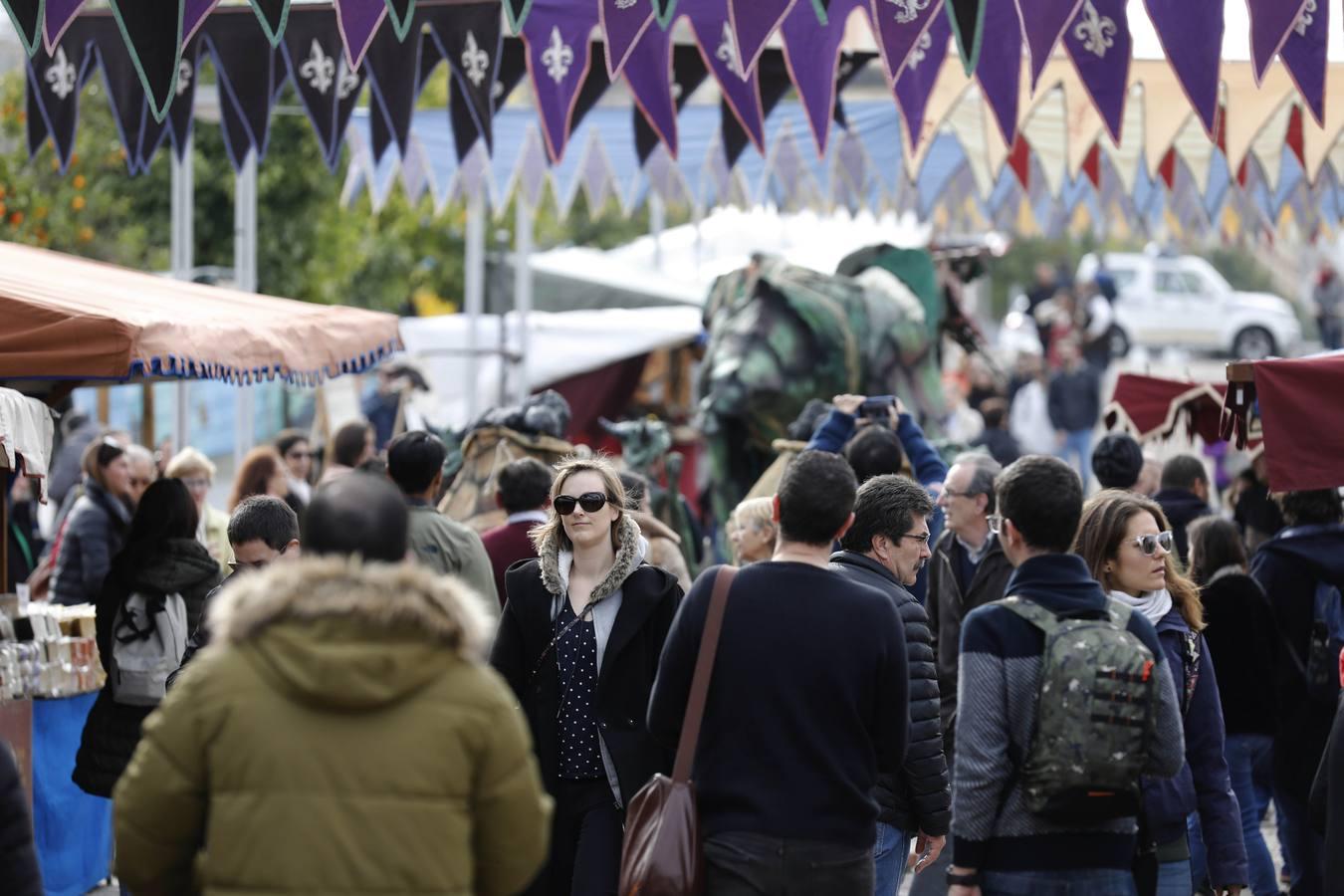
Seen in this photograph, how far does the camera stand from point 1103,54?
8.41 meters

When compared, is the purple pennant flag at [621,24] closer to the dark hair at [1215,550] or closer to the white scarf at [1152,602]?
the dark hair at [1215,550]

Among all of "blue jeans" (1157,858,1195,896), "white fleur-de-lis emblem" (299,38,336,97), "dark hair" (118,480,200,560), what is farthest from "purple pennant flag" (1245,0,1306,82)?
"white fleur-de-lis emblem" (299,38,336,97)

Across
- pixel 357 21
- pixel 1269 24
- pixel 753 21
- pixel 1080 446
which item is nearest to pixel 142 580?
pixel 357 21

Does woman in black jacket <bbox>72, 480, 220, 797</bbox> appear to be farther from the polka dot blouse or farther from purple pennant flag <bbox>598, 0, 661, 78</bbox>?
purple pennant flag <bbox>598, 0, 661, 78</bbox>

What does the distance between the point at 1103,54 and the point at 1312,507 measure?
2.18m

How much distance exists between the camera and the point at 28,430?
6500mm

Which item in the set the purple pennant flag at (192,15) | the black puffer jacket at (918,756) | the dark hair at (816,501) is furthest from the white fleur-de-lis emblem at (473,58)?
the dark hair at (816,501)

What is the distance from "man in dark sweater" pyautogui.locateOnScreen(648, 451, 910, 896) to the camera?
14.9ft

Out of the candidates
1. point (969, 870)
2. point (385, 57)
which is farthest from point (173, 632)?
point (385, 57)

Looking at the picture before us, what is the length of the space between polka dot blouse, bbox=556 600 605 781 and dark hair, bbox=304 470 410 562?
218cm

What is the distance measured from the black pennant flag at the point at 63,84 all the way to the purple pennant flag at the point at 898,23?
4516mm

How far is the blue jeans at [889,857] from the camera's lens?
218 inches

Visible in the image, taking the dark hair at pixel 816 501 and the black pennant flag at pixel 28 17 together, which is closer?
the dark hair at pixel 816 501

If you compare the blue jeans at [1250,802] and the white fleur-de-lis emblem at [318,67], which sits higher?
the white fleur-de-lis emblem at [318,67]
